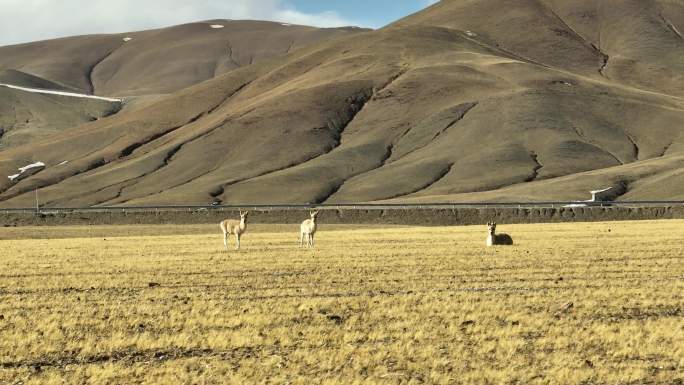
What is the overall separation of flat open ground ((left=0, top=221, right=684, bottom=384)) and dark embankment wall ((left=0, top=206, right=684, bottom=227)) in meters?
63.0

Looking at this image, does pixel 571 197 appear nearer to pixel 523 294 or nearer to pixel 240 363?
pixel 523 294

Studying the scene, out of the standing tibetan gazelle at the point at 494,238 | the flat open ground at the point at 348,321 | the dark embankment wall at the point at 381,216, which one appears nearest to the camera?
the flat open ground at the point at 348,321

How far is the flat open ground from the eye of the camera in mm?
15555

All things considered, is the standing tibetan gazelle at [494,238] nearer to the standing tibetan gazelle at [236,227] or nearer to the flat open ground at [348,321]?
the flat open ground at [348,321]

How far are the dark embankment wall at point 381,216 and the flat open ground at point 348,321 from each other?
63.0 metres

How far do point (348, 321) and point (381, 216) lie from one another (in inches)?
3224

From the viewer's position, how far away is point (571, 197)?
13488 cm

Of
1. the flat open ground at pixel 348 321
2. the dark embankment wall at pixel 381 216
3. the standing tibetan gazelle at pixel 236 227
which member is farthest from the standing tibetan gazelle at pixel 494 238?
the dark embankment wall at pixel 381 216

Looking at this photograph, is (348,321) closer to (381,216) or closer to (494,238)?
(494,238)

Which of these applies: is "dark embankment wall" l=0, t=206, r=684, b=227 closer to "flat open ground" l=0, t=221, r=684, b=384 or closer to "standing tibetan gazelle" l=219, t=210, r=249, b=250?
"standing tibetan gazelle" l=219, t=210, r=249, b=250

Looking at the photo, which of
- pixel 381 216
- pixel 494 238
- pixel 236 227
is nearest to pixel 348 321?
pixel 236 227

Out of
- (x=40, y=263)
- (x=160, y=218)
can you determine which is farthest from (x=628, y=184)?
(x=40, y=263)

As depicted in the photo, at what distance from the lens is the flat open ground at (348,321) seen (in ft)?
51.0

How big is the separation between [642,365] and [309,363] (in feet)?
19.2
